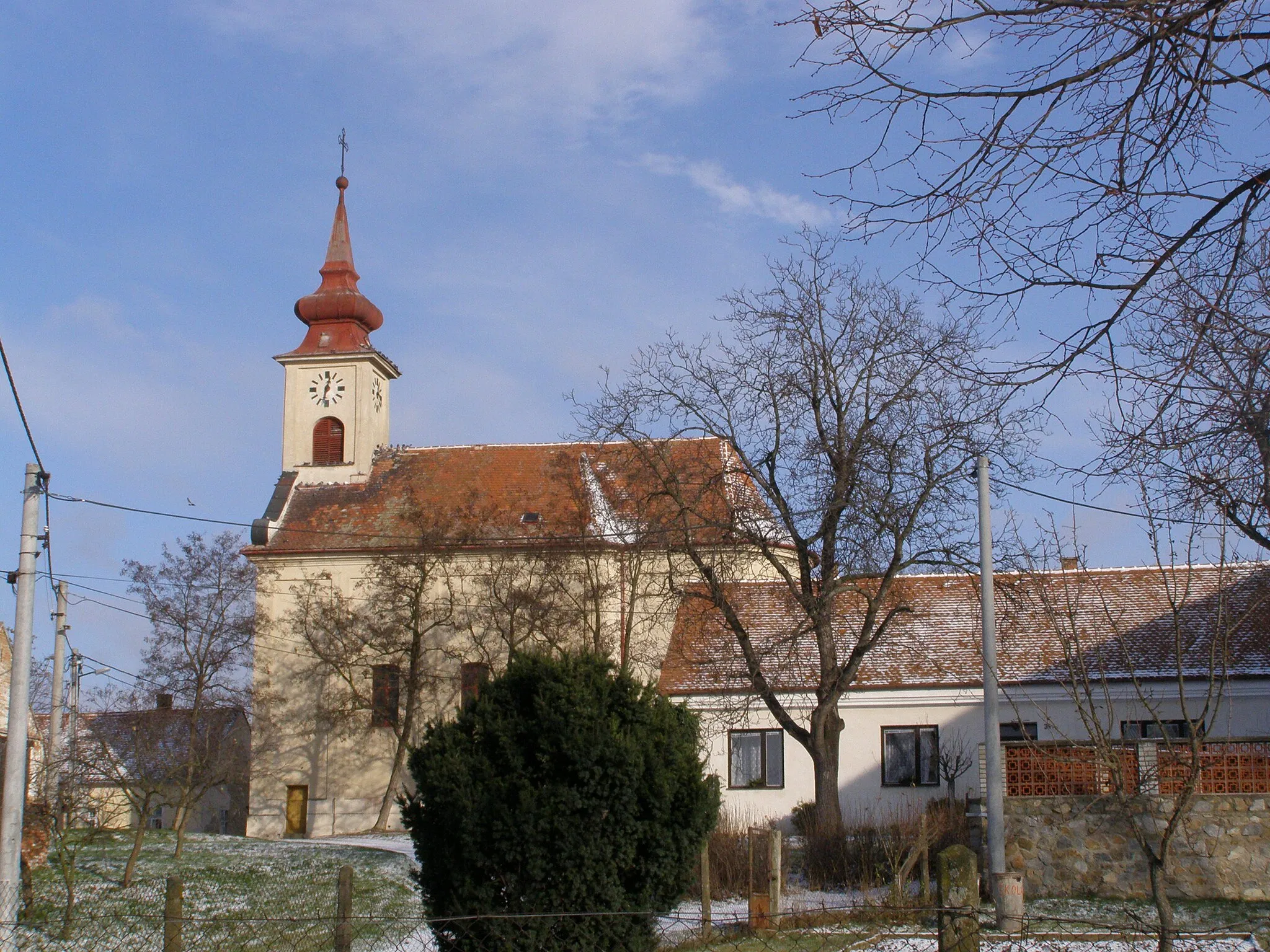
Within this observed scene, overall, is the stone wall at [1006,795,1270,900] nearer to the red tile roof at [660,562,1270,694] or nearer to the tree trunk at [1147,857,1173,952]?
→ the red tile roof at [660,562,1270,694]

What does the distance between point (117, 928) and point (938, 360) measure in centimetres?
1315

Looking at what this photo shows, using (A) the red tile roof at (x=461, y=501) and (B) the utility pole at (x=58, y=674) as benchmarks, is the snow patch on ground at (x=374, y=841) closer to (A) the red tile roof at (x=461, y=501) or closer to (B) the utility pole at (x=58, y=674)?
(B) the utility pole at (x=58, y=674)

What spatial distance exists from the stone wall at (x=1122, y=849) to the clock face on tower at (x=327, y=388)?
100 feet

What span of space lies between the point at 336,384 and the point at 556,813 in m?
35.5

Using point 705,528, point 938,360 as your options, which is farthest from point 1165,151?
point 705,528

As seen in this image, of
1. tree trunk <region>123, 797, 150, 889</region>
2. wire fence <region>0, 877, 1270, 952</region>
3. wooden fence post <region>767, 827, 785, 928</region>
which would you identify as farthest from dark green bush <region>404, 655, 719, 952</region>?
tree trunk <region>123, 797, 150, 889</region>

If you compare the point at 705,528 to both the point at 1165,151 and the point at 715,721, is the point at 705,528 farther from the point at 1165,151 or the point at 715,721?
the point at 1165,151

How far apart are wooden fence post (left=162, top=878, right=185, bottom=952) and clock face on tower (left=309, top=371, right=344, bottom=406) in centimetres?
3232

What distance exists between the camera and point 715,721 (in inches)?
1021

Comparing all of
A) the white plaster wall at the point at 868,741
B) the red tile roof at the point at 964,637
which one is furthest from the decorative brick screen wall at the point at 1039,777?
the white plaster wall at the point at 868,741

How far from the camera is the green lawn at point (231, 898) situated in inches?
396

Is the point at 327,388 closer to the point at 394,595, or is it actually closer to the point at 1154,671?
the point at 394,595

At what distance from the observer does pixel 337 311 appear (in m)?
43.1

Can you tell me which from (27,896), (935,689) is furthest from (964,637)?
(27,896)
